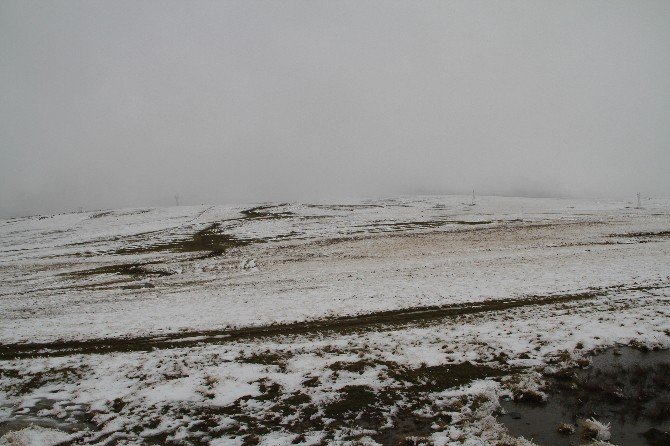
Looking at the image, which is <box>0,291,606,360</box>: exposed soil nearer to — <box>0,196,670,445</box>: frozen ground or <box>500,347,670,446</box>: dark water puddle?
<box>0,196,670,445</box>: frozen ground

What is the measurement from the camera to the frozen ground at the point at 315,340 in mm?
9750

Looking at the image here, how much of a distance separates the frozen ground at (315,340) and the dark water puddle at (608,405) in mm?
571

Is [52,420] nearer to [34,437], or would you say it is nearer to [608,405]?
[34,437]

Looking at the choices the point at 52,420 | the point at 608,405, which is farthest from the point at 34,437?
the point at 608,405

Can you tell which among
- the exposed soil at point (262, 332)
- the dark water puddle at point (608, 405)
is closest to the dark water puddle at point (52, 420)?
the exposed soil at point (262, 332)

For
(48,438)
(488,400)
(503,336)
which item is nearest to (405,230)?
(503,336)

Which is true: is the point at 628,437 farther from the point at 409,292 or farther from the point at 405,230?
the point at 405,230

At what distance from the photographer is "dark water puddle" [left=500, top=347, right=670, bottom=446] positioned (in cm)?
845

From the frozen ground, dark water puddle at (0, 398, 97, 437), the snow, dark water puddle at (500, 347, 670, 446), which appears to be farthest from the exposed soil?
dark water puddle at (500, 347, 670, 446)

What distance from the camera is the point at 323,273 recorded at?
29.8 meters

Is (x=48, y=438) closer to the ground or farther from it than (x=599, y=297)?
closer to the ground

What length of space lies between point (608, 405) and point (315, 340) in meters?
10.1

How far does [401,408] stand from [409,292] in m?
12.6

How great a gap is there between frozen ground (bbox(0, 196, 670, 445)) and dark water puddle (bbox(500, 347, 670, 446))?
1.87 feet
